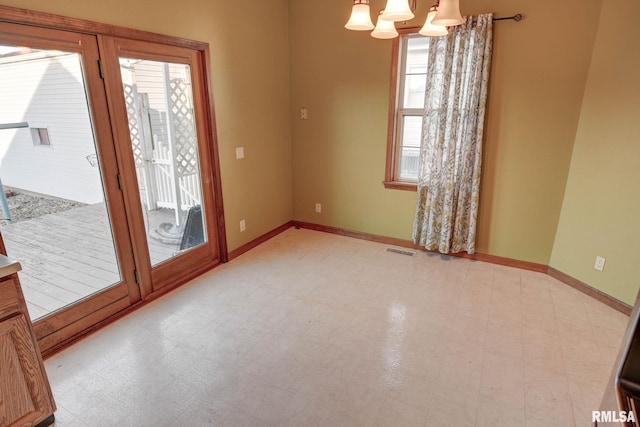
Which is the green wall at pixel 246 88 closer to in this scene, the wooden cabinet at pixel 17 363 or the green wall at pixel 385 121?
the green wall at pixel 385 121

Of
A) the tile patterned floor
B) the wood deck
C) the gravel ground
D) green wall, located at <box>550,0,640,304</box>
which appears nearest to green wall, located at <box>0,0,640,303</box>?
green wall, located at <box>550,0,640,304</box>

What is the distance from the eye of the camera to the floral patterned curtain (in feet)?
9.98

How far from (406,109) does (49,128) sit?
9.84ft

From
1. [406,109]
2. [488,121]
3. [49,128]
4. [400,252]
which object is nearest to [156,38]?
[49,128]

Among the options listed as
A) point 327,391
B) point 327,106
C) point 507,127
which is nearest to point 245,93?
point 327,106

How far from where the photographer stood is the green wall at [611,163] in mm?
2545

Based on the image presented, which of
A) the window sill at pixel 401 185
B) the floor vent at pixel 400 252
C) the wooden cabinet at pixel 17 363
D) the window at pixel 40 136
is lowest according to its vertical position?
the floor vent at pixel 400 252

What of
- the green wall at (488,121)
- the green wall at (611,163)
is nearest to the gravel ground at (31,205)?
the green wall at (488,121)

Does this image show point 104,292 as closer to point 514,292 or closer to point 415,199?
point 415,199

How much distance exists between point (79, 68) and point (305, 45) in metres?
2.37

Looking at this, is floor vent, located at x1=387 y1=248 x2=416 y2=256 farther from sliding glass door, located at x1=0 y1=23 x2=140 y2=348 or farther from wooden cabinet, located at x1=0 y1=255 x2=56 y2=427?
wooden cabinet, located at x1=0 y1=255 x2=56 y2=427

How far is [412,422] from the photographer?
177 cm

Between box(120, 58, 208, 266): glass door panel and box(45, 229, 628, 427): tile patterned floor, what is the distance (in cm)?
51

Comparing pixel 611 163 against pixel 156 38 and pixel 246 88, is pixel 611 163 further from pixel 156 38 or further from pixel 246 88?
pixel 156 38
